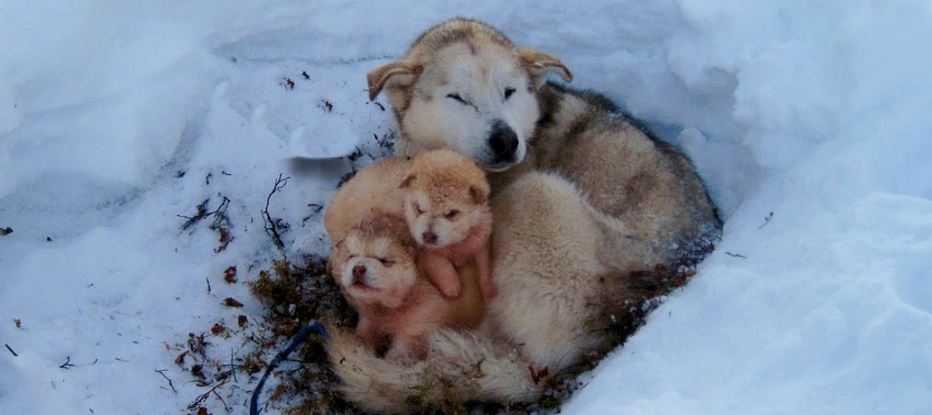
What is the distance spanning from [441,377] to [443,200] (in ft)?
2.79

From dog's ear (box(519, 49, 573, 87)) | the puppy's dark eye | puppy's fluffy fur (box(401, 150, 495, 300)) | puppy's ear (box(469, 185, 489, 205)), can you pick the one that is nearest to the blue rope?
puppy's fluffy fur (box(401, 150, 495, 300))

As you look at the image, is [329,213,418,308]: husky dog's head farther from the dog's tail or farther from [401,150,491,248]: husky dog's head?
the dog's tail

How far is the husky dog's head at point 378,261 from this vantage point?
14.0 feet

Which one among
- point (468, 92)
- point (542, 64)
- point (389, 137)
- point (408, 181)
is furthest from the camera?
point (389, 137)

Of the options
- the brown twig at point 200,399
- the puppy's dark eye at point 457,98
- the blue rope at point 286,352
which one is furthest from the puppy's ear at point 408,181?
the brown twig at point 200,399

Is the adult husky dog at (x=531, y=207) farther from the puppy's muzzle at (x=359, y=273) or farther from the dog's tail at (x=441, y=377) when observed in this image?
the puppy's muzzle at (x=359, y=273)

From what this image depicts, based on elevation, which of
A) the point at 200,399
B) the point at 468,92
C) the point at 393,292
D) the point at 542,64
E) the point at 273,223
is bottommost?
the point at 200,399

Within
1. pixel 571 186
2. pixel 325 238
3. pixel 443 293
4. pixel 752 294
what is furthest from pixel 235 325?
pixel 752 294

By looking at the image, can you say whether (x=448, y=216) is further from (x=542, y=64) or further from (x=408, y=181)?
(x=542, y=64)

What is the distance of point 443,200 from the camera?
4242mm

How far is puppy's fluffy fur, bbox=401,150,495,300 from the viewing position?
4238mm

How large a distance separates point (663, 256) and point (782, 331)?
46.5 inches

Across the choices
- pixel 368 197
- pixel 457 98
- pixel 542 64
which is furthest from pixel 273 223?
pixel 542 64

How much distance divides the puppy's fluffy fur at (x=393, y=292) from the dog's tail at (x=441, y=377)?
0.14 meters
